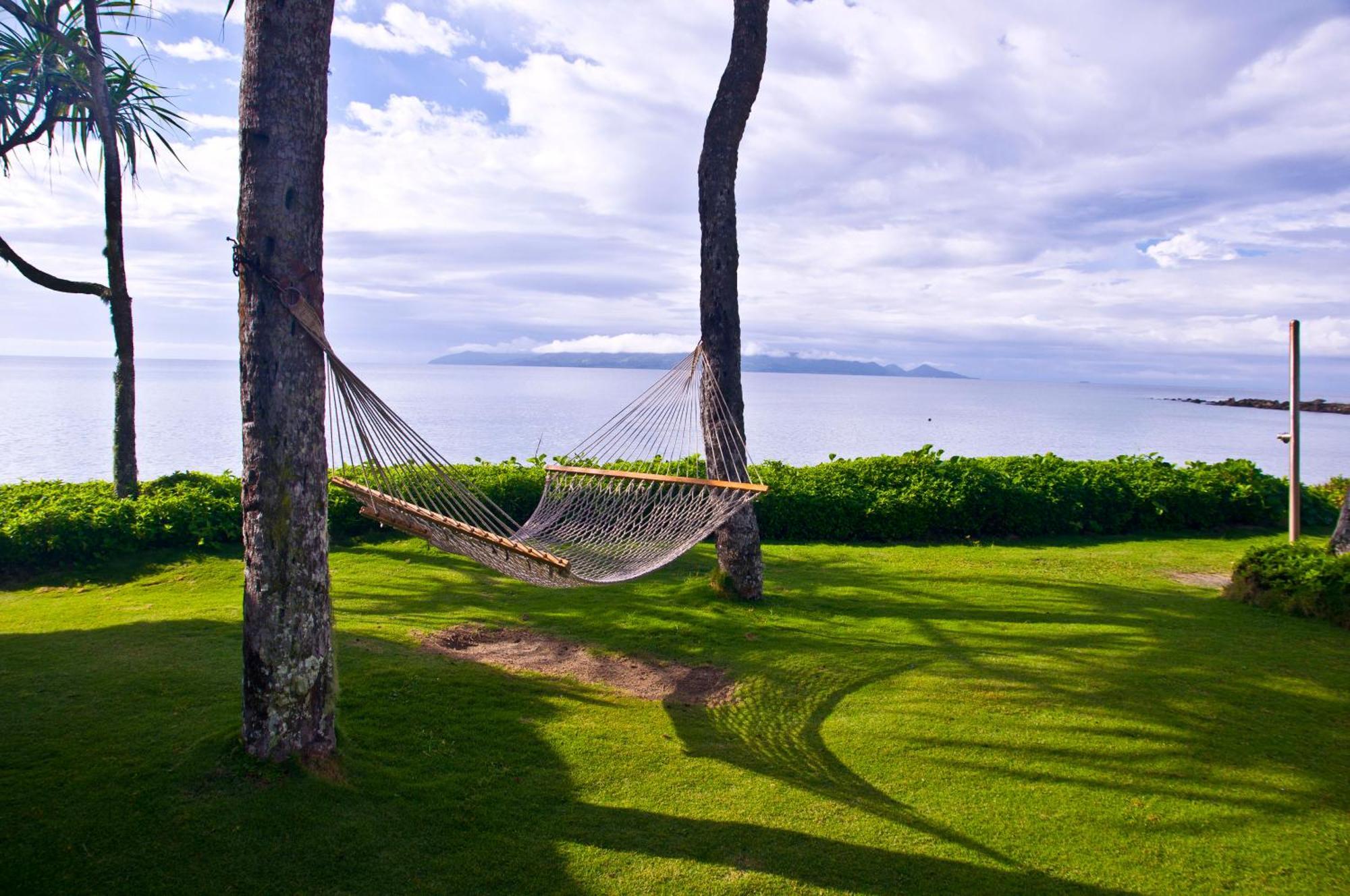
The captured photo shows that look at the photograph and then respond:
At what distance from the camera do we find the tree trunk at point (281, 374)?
7.26 ft

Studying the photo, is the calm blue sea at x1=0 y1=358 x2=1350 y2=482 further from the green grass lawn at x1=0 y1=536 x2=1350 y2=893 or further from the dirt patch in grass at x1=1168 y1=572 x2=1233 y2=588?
the green grass lawn at x1=0 y1=536 x2=1350 y2=893

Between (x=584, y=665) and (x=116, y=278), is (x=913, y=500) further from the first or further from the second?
(x=116, y=278)

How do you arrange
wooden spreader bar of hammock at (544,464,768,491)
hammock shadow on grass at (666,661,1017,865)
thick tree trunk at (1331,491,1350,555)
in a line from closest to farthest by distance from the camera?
hammock shadow on grass at (666,661,1017,865) < wooden spreader bar of hammock at (544,464,768,491) < thick tree trunk at (1331,491,1350,555)

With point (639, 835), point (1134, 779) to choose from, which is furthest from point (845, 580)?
point (639, 835)

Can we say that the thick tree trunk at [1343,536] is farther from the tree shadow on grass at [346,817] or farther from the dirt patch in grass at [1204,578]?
the tree shadow on grass at [346,817]

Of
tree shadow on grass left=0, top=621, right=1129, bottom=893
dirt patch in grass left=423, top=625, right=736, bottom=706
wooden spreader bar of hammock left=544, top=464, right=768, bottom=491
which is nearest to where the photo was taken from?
tree shadow on grass left=0, top=621, right=1129, bottom=893

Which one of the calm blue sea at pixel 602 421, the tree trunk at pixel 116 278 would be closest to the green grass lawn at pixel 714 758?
the tree trunk at pixel 116 278

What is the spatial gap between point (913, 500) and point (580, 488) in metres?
2.88

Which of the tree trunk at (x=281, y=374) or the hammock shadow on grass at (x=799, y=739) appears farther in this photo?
the hammock shadow on grass at (x=799, y=739)

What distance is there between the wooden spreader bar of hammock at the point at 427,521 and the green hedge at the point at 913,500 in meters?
2.67

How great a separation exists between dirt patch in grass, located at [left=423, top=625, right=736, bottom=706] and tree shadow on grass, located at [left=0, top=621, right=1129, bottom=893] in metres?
0.54

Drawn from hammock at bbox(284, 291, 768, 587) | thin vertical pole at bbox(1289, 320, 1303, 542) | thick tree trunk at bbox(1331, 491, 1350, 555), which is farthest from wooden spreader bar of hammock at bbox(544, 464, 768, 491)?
thin vertical pole at bbox(1289, 320, 1303, 542)

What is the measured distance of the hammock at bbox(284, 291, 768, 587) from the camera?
253cm

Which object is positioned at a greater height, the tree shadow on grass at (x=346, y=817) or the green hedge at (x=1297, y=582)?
the green hedge at (x=1297, y=582)
